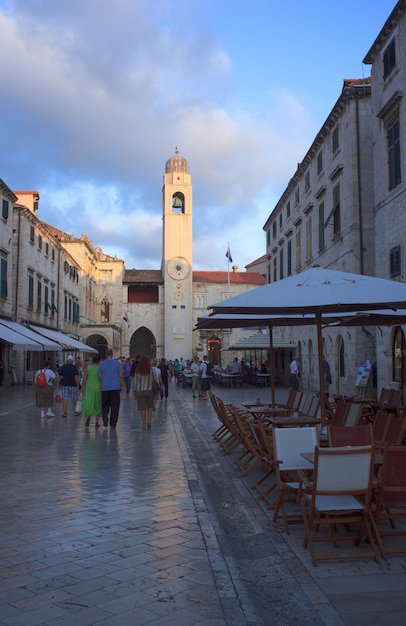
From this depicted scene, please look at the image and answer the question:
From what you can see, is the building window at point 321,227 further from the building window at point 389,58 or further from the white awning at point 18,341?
the white awning at point 18,341

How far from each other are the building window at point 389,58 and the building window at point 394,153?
5.32 ft

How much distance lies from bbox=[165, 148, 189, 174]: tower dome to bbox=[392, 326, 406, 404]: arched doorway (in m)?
43.2

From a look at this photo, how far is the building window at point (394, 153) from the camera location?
15.8m

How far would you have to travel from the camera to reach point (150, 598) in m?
3.54

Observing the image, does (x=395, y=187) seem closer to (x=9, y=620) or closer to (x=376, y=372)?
(x=376, y=372)

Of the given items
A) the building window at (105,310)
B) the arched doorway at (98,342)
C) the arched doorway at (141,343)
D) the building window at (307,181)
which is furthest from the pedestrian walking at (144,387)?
the arched doorway at (141,343)

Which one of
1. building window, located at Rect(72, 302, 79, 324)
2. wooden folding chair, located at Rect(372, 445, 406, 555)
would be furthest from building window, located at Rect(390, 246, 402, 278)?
building window, located at Rect(72, 302, 79, 324)

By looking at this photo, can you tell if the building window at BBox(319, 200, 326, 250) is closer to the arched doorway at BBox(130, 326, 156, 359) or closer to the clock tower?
the clock tower

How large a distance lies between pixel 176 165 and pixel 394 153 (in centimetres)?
4212

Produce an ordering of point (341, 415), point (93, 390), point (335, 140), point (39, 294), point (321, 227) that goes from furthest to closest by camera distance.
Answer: point (39, 294)
point (321, 227)
point (335, 140)
point (93, 390)
point (341, 415)

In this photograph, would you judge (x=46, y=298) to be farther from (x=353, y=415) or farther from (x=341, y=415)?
(x=353, y=415)

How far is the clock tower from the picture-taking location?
5441cm

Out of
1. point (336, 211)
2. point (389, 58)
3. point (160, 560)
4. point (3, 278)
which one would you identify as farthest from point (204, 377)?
point (160, 560)

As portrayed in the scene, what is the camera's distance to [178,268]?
5522 centimetres
